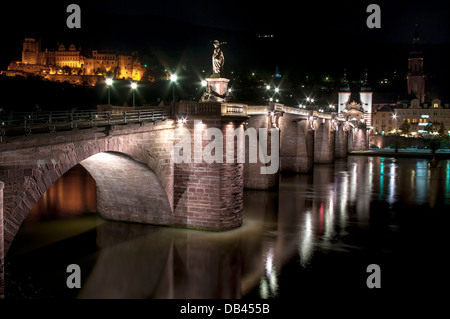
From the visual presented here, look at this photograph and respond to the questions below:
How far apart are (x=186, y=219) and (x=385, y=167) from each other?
52234 millimetres

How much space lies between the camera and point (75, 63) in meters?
170

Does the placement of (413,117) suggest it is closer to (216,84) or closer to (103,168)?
(216,84)

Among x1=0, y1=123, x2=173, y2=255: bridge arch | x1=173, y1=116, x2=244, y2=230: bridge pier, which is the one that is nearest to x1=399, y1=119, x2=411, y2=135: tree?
x1=173, y1=116, x2=244, y2=230: bridge pier

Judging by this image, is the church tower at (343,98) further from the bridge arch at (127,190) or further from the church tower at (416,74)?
the bridge arch at (127,190)

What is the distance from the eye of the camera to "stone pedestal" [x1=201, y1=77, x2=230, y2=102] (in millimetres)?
28953

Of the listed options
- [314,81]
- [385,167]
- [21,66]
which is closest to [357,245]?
[385,167]

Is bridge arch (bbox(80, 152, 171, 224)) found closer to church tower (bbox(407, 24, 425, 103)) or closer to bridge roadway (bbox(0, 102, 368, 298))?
bridge roadway (bbox(0, 102, 368, 298))

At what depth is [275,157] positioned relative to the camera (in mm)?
43688

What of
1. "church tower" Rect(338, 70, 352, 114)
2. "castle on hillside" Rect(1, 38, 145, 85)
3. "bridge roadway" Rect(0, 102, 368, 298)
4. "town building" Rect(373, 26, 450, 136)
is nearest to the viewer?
"bridge roadway" Rect(0, 102, 368, 298)

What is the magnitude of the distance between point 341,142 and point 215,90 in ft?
A: 218

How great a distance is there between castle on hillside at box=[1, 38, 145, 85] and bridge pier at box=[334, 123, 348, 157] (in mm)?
95127

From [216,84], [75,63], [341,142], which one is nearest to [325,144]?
[341,142]

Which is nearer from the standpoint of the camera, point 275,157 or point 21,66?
point 275,157
